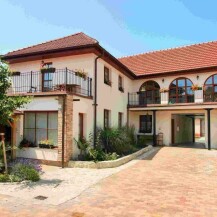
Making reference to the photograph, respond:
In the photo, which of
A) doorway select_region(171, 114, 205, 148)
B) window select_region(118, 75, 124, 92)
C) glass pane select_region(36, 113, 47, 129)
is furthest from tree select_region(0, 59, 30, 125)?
doorway select_region(171, 114, 205, 148)

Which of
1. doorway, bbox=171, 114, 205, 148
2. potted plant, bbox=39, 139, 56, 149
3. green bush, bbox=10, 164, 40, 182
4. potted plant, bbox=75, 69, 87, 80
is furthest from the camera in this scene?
doorway, bbox=171, 114, 205, 148

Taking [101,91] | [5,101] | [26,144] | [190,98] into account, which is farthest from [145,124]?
[5,101]

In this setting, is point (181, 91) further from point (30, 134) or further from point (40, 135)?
point (30, 134)

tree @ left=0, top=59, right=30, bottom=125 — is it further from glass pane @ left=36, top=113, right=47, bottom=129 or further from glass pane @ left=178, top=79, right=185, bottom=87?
glass pane @ left=178, top=79, right=185, bottom=87

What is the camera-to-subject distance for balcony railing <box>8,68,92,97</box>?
41.4 feet

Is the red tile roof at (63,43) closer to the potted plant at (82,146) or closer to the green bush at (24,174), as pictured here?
the potted plant at (82,146)

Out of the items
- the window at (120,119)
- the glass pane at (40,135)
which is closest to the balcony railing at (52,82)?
the glass pane at (40,135)

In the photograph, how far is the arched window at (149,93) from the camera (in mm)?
19125

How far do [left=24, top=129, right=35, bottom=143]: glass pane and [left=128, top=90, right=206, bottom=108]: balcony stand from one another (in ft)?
29.7

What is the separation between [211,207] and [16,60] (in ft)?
43.3

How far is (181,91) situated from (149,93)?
8.63 feet

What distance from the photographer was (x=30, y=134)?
38.7 feet

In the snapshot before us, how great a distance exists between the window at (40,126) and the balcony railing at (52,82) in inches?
63.4

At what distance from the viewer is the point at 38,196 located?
660cm
